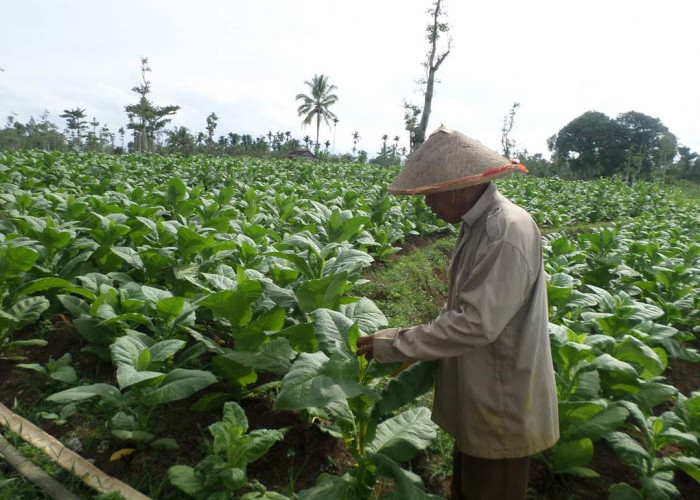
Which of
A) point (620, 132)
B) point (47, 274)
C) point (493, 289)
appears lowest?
point (47, 274)

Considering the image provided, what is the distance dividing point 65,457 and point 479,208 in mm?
2179

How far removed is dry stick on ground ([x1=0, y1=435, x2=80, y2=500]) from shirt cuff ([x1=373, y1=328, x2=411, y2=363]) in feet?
4.70

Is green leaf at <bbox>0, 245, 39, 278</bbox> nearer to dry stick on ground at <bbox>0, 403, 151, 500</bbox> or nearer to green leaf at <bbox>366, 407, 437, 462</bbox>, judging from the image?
dry stick on ground at <bbox>0, 403, 151, 500</bbox>

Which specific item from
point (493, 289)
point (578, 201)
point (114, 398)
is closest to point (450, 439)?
point (493, 289)

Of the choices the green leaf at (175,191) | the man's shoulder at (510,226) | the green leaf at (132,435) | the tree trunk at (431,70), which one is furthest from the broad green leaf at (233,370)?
the tree trunk at (431,70)

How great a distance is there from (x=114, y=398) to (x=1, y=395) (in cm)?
101

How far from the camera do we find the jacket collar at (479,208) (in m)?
1.83

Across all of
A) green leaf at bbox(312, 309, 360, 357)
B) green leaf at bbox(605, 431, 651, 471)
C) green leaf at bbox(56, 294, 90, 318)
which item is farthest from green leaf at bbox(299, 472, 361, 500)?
green leaf at bbox(56, 294, 90, 318)

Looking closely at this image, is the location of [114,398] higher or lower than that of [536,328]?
lower

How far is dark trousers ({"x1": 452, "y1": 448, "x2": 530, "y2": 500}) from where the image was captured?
6.37 feet

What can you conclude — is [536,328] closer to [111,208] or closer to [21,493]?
[21,493]

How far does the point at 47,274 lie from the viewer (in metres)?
3.59

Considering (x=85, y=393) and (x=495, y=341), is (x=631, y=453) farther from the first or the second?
(x=85, y=393)

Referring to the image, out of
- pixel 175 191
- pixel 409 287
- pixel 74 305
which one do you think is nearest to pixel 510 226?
pixel 74 305
